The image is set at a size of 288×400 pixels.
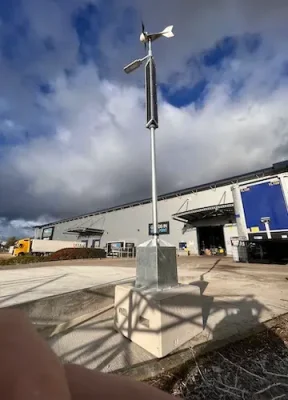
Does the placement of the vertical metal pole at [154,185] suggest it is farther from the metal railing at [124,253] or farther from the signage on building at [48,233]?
the signage on building at [48,233]

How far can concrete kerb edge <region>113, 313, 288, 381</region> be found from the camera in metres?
2.30

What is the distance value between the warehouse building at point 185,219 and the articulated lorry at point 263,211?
988cm

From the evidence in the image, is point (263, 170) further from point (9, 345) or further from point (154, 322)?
point (9, 345)

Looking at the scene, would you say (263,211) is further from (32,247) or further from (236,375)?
(32,247)

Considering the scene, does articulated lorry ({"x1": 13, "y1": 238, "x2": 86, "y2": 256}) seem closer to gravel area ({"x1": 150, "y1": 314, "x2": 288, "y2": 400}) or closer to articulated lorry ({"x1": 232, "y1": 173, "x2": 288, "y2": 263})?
articulated lorry ({"x1": 232, "y1": 173, "x2": 288, "y2": 263})

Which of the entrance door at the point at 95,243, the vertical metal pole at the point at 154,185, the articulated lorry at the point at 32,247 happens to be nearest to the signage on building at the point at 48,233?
the entrance door at the point at 95,243

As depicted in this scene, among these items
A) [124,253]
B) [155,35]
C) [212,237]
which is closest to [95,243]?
[124,253]

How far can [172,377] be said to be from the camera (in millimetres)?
2271

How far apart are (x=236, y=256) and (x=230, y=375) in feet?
40.2

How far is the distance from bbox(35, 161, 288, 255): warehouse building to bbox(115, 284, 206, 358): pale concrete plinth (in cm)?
1931

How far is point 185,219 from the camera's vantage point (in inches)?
1072

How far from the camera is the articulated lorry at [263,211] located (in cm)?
965

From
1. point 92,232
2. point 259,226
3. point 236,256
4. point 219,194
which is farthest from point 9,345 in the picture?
point 92,232

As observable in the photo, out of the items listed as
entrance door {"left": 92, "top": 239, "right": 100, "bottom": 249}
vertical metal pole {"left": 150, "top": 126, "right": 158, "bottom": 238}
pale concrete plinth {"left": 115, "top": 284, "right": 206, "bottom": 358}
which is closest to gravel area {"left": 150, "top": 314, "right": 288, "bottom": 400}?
pale concrete plinth {"left": 115, "top": 284, "right": 206, "bottom": 358}
